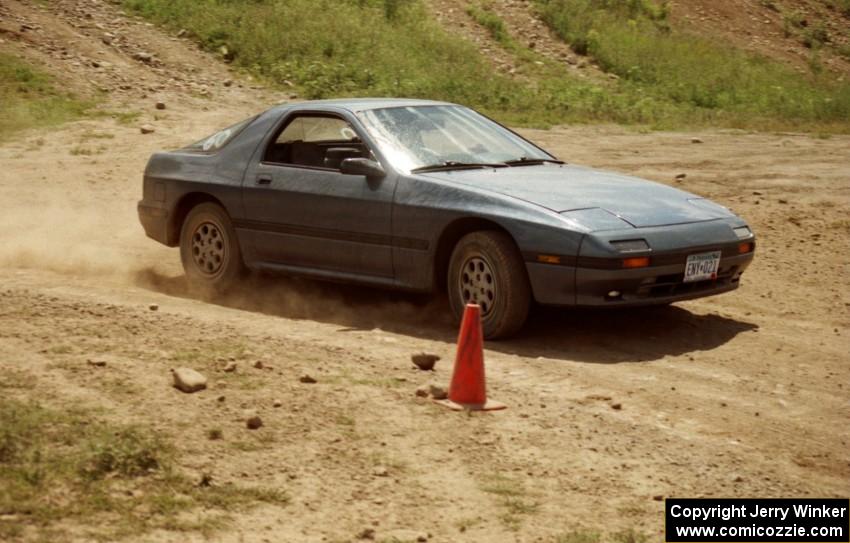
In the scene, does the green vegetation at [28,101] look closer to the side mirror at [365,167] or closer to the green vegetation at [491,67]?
the green vegetation at [491,67]

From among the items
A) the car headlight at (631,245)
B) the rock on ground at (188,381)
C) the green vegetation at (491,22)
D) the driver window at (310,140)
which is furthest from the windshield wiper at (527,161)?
the green vegetation at (491,22)

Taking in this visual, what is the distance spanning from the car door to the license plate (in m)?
1.87

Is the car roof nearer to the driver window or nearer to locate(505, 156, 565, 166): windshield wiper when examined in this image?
the driver window

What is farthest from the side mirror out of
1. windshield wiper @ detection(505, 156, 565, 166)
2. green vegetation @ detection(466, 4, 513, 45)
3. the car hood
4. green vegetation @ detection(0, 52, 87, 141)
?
green vegetation @ detection(466, 4, 513, 45)

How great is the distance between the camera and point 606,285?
8180mm

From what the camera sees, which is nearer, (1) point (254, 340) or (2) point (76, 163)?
(1) point (254, 340)

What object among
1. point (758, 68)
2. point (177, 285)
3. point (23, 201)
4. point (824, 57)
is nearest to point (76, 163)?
point (23, 201)

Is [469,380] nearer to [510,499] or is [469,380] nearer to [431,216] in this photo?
[510,499]

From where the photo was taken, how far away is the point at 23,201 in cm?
1448

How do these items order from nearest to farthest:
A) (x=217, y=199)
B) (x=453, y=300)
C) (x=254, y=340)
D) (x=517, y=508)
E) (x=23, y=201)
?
(x=517, y=508) → (x=254, y=340) → (x=453, y=300) → (x=217, y=199) → (x=23, y=201)

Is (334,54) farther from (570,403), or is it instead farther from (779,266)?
(570,403)

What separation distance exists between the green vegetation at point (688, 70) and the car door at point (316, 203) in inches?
535

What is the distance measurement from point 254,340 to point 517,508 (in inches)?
115

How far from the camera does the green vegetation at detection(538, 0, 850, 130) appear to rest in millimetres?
25203
